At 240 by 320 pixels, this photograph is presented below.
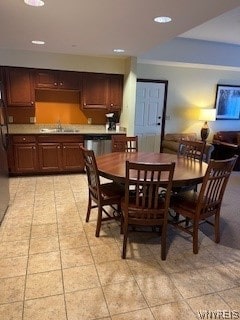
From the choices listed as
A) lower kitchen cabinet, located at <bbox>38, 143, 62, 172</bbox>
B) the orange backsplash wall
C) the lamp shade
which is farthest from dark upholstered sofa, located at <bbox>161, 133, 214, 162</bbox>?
lower kitchen cabinet, located at <bbox>38, 143, 62, 172</bbox>

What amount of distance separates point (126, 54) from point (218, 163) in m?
3.40

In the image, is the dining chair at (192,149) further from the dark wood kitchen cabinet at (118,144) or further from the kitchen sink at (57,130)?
the kitchen sink at (57,130)

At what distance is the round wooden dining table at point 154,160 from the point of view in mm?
2402

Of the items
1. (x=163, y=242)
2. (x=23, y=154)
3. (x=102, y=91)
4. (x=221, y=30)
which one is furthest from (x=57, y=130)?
(x=221, y=30)

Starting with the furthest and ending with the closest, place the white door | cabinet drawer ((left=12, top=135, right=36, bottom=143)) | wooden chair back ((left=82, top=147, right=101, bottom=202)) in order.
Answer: the white door, cabinet drawer ((left=12, top=135, right=36, bottom=143)), wooden chair back ((left=82, top=147, right=101, bottom=202))

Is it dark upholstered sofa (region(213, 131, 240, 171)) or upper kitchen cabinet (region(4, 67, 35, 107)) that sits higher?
upper kitchen cabinet (region(4, 67, 35, 107))

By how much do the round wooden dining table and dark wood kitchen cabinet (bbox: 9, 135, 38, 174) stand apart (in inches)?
83.7

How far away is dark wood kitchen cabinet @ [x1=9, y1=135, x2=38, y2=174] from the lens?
465 cm

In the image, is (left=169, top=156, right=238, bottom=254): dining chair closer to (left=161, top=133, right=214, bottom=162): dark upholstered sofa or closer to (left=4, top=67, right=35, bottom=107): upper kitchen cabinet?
(left=161, top=133, right=214, bottom=162): dark upholstered sofa

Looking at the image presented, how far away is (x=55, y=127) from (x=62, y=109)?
424mm

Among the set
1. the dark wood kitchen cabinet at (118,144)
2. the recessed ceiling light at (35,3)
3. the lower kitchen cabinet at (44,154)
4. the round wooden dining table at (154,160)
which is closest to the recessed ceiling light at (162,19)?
the recessed ceiling light at (35,3)

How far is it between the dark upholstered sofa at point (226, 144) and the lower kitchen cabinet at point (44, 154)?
3514 mm

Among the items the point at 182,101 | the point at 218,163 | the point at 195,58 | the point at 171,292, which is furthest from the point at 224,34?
the point at 171,292

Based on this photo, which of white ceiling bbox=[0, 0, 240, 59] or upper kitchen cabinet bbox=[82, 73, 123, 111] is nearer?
white ceiling bbox=[0, 0, 240, 59]
